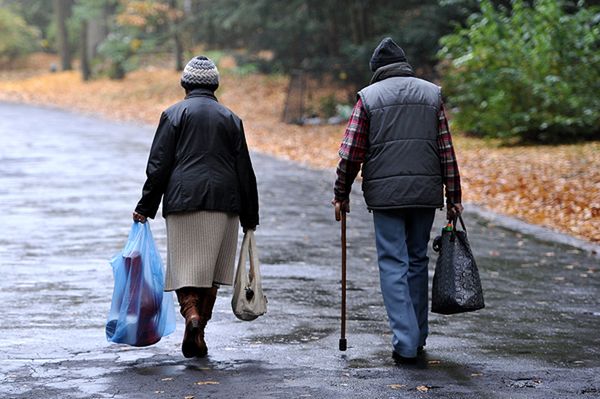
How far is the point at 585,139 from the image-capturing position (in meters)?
23.3

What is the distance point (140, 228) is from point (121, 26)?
144 feet

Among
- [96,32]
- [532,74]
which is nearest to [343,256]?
[532,74]

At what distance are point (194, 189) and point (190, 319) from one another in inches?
31.1

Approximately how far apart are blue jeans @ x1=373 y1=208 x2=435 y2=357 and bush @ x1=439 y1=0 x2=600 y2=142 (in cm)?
1474

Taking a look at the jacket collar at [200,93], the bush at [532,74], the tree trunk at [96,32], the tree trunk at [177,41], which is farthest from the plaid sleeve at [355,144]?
the tree trunk at [96,32]

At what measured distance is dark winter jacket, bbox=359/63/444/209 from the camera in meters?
6.64

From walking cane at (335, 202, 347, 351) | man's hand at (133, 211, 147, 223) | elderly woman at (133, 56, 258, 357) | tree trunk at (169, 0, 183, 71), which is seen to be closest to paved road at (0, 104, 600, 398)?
walking cane at (335, 202, 347, 351)

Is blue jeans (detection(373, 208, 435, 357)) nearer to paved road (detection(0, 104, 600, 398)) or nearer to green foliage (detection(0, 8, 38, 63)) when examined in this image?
paved road (detection(0, 104, 600, 398))

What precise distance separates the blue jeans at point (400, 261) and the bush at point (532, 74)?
1474cm

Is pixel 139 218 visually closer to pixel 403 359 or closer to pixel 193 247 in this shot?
pixel 193 247

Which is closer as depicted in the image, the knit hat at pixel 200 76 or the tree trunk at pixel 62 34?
the knit hat at pixel 200 76

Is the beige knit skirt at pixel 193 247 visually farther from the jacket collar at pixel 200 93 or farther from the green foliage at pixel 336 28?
the green foliage at pixel 336 28

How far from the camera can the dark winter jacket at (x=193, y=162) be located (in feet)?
22.6

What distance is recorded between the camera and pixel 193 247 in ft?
22.7
